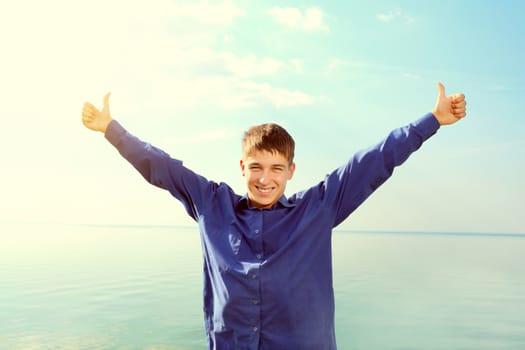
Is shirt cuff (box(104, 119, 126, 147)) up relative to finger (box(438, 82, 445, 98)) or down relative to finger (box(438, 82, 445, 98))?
down

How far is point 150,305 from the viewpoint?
1282 centimetres

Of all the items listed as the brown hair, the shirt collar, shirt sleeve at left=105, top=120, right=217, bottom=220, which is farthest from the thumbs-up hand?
shirt sleeve at left=105, top=120, right=217, bottom=220

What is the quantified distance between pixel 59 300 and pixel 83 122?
12031 mm

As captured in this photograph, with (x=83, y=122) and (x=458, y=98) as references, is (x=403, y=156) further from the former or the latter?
(x=83, y=122)

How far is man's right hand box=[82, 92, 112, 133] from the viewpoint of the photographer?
3062 millimetres

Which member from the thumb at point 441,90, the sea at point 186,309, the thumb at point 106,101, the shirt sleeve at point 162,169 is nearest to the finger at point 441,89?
the thumb at point 441,90

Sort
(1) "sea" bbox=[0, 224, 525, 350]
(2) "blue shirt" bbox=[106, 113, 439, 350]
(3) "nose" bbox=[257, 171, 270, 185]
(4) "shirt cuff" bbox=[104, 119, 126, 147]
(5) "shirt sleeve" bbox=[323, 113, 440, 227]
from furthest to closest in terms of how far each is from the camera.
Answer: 1. (1) "sea" bbox=[0, 224, 525, 350]
2. (4) "shirt cuff" bbox=[104, 119, 126, 147]
3. (3) "nose" bbox=[257, 171, 270, 185]
4. (5) "shirt sleeve" bbox=[323, 113, 440, 227]
5. (2) "blue shirt" bbox=[106, 113, 439, 350]

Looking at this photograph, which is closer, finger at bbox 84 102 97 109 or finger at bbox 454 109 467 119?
finger at bbox 454 109 467 119

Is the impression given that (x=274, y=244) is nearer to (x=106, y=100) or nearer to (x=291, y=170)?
(x=291, y=170)

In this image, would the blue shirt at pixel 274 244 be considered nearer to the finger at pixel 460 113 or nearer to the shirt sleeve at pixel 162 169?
the shirt sleeve at pixel 162 169

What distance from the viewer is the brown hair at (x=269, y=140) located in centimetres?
293

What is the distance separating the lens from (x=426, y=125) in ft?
9.32

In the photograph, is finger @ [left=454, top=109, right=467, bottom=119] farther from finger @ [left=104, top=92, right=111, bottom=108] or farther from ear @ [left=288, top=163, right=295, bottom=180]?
finger @ [left=104, top=92, right=111, bottom=108]

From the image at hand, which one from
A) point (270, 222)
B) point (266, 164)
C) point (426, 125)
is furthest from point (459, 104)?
point (270, 222)
